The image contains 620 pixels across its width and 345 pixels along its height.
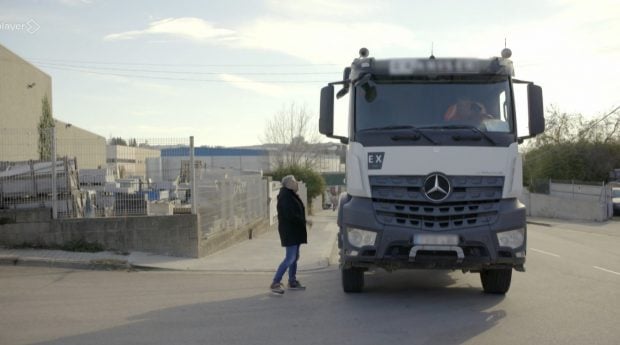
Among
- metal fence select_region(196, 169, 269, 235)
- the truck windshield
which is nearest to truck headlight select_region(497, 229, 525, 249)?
the truck windshield

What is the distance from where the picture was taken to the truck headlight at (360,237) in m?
8.02

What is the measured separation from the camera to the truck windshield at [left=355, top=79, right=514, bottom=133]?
27.3ft

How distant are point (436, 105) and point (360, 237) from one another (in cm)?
206

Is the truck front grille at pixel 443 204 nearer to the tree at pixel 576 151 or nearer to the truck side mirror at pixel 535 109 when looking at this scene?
the truck side mirror at pixel 535 109

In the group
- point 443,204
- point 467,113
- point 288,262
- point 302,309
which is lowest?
point 302,309

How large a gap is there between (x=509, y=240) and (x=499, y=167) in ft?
3.09

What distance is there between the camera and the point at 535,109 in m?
8.45

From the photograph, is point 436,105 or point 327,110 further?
point 327,110

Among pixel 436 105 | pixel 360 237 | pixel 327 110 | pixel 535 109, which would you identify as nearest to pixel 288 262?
pixel 360 237

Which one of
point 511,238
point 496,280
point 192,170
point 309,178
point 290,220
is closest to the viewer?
point 511,238

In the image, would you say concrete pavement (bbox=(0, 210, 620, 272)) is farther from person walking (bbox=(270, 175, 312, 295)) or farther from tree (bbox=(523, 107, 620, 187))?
tree (bbox=(523, 107, 620, 187))

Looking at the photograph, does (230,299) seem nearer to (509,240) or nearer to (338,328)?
(338,328)

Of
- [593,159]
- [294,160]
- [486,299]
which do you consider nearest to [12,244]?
[486,299]

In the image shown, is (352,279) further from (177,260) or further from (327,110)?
(177,260)
